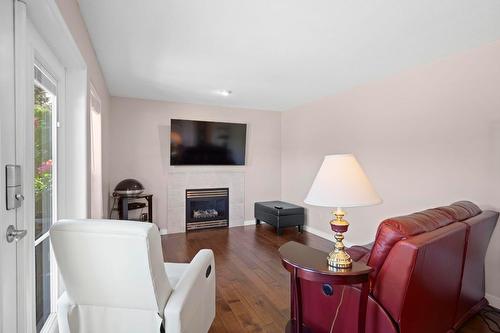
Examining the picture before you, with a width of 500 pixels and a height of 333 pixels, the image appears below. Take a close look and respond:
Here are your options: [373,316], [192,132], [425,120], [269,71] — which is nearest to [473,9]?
[425,120]

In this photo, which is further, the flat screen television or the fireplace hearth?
the fireplace hearth

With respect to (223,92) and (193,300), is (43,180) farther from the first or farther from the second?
(223,92)

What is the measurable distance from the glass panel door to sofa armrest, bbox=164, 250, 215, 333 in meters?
0.95

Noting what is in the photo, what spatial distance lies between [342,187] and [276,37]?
5.05ft

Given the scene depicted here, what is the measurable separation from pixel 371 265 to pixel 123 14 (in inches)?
96.8

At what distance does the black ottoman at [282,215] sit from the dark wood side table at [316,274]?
105 inches

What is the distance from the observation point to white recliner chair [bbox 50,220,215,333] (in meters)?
1.22

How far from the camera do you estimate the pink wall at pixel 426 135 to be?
2426 mm

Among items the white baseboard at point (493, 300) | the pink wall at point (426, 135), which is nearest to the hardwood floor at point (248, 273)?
Result: the white baseboard at point (493, 300)

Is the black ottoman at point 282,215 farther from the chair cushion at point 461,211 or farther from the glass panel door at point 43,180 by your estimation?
the glass panel door at point 43,180

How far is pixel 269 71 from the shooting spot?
125 inches

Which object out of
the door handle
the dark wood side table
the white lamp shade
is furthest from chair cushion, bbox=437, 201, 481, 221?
the door handle

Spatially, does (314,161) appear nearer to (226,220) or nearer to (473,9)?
(226,220)

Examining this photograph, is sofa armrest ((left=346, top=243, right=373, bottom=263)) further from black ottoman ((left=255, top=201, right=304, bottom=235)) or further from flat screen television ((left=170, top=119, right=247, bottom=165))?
flat screen television ((left=170, top=119, right=247, bottom=165))
